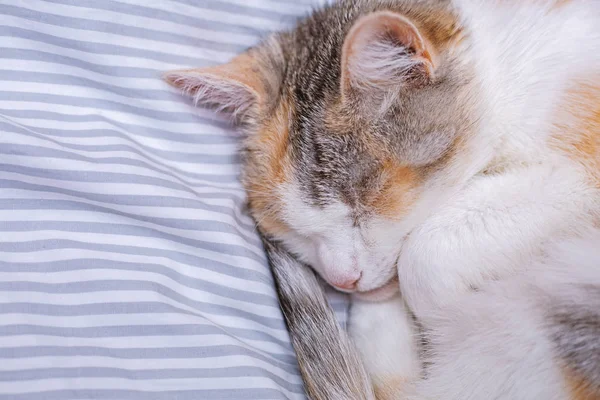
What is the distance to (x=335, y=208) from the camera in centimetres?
120

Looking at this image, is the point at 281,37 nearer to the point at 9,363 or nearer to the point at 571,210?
the point at 571,210

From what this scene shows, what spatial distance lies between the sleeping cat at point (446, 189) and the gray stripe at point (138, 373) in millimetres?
102

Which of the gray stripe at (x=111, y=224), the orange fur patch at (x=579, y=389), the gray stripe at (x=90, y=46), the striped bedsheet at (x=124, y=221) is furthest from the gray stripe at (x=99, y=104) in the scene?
the orange fur patch at (x=579, y=389)

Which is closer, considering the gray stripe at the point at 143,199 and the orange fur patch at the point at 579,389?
the orange fur patch at the point at 579,389

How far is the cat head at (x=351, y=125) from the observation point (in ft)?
3.66

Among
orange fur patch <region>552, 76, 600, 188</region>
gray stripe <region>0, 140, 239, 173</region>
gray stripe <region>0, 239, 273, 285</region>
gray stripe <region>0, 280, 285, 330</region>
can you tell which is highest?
orange fur patch <region>552, 76, 600, 188</region>

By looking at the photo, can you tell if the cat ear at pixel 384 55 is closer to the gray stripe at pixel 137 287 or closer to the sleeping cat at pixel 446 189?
the sleeping cat at pixel 446 189

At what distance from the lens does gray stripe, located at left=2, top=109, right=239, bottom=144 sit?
50.4 inches

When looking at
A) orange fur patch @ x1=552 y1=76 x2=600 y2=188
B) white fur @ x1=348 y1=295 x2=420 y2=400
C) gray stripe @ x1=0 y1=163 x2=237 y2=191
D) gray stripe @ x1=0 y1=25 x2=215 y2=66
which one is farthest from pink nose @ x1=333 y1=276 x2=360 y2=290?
gray stripe @ x1=0 y1=25 x2=215 y2=66

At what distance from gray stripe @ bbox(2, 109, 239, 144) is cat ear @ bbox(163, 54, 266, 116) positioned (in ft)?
0.22

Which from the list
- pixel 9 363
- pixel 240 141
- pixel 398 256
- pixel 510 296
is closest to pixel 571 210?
pixel 510 296

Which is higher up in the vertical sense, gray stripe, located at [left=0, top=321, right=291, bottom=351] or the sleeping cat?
the sleeping cat

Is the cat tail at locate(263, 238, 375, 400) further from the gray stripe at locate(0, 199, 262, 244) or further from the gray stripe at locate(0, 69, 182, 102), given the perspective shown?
the gray stripe at locate(0, 69, 182, 102)

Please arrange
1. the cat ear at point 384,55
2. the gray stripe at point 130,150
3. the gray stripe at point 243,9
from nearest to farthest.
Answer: the cat ear at point 384,55 < the gray stripe at point 130,150 < the gray stripe at point 243,9
